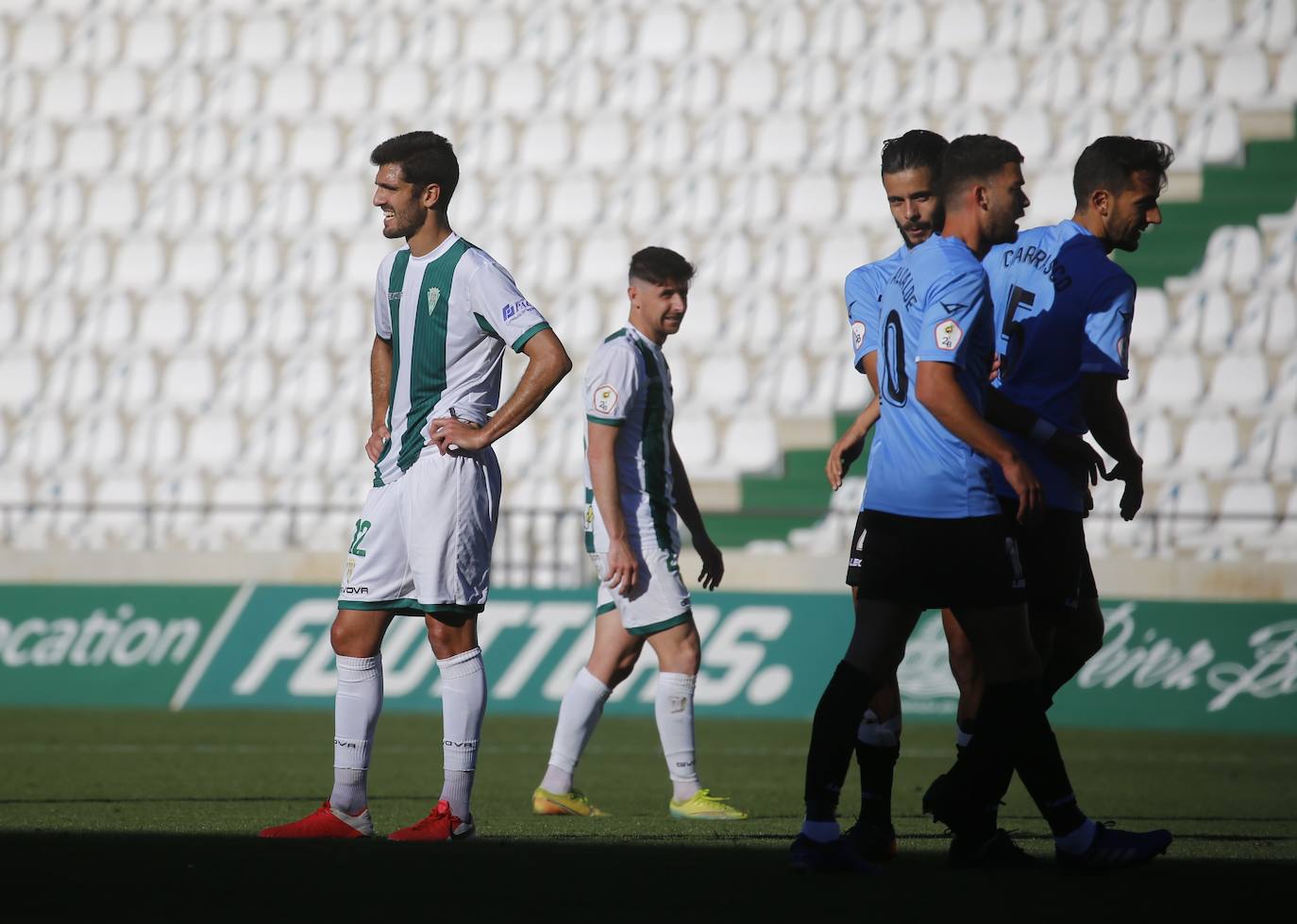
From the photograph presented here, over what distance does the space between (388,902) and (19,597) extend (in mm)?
11085

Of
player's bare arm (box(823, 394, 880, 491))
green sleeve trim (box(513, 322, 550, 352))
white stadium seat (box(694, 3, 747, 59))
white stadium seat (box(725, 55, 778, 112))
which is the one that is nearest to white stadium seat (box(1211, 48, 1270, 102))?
white stadium seat (box(725, 55, 778, 112))

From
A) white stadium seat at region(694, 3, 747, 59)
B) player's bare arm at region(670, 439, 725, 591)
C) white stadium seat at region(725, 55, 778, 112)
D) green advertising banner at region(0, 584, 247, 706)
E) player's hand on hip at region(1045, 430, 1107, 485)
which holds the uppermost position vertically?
white stadium seat at region(694, 3, 747, 59)

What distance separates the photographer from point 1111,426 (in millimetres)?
5367

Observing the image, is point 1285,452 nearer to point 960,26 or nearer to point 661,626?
point 960,26

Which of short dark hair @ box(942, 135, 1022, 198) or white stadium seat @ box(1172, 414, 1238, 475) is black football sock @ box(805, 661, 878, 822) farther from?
white stadium seat @ box(1172, 414, 1238, 475)

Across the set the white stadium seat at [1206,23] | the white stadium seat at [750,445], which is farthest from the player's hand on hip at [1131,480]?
the white stadium seat at [1206,23]

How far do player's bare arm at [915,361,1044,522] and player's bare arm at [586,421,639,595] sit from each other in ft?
7.52

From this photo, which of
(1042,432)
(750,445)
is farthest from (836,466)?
(750,445)

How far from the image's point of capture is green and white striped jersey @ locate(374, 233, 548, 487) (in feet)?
18.5

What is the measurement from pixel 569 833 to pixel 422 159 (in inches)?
86.7

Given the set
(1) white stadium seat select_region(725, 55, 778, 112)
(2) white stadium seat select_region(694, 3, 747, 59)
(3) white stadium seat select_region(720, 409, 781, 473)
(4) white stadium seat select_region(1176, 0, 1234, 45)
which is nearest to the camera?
(3) white stadium seat select_region(720, 409, 781, 473)

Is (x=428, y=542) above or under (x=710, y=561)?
above

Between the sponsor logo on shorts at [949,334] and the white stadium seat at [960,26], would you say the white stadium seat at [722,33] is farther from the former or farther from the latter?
the sponsor logo on shorts at [949,334]

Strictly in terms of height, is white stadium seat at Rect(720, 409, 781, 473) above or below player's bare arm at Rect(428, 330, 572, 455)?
below
